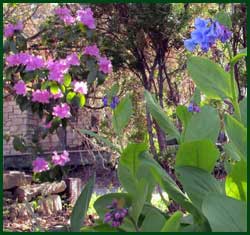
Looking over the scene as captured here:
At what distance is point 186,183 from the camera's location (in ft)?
2.22

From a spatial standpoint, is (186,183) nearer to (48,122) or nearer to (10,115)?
(48,122)

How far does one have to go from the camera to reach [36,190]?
5.75 metres

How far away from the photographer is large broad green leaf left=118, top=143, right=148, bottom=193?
2.39 feet

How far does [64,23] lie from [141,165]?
11.8 ft

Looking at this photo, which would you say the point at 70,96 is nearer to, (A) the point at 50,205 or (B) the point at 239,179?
(A) the point at 50,205

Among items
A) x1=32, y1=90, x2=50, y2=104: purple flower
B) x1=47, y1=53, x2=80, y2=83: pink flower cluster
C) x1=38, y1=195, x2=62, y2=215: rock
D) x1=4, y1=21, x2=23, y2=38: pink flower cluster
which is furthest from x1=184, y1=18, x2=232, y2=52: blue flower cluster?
x1=38, y1=195, x2=62, y2=215: rock

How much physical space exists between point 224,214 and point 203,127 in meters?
0.27

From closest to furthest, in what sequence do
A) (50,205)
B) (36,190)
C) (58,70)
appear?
(58,70), (50,205), (36,190)

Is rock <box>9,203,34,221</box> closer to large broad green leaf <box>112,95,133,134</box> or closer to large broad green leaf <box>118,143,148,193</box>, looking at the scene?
large broad green leaf <box>112,95,133,134</box>

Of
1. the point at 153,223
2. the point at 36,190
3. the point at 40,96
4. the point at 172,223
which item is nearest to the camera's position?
the point at 172,223

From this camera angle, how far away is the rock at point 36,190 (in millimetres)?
5613

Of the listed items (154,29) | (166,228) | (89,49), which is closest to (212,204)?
(166,228)

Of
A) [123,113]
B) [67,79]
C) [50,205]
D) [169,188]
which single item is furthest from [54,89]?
[169,188]

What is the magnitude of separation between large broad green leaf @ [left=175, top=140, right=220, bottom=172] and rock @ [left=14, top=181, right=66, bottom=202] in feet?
16.4
